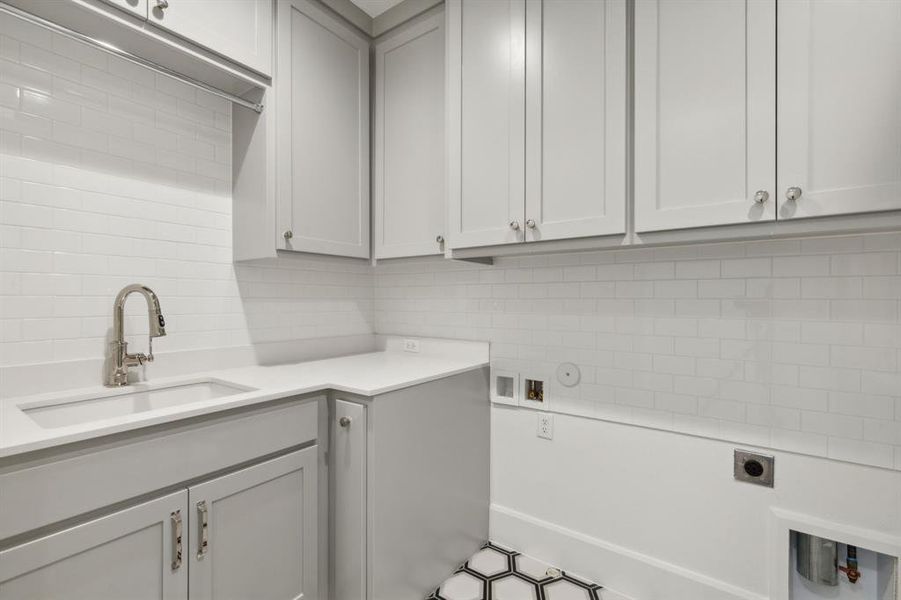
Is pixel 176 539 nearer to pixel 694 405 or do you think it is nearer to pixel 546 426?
pixel 546 426

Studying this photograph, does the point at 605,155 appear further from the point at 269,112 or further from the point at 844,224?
the point at 269,112

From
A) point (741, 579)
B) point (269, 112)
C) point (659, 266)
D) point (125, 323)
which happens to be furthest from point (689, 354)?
point (125, 323)

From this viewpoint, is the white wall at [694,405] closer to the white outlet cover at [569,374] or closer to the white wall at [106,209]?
the white outlet cover at [569,374]

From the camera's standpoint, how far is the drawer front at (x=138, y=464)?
956 mm

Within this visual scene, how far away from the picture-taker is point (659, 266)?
1.67 meters

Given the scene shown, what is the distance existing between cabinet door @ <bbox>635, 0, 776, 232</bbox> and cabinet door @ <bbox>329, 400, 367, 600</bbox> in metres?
1.19

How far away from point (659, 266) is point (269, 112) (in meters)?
1.66

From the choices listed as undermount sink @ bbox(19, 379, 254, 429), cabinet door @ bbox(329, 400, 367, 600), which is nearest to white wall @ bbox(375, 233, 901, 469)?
cabinet door @ bbox(329, 400, 367, 600)

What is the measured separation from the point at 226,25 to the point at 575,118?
1.30m

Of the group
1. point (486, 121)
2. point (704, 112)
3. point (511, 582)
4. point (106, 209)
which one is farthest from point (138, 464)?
point (704, 112)

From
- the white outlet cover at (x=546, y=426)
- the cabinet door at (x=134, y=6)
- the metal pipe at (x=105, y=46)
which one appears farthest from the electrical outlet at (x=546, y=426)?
the cabinet door at (x=134, y=6)

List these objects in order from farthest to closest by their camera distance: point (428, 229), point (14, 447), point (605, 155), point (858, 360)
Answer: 1. point (428, 229)
2. point (605, 155)
3. point (858, 360)
4. point (14, 447)

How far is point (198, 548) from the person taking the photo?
1.24 m

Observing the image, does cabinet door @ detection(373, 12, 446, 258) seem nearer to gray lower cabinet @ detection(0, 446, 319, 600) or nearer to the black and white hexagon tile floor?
gray lower cabinet @ detection(0, 446, 319, 600)
